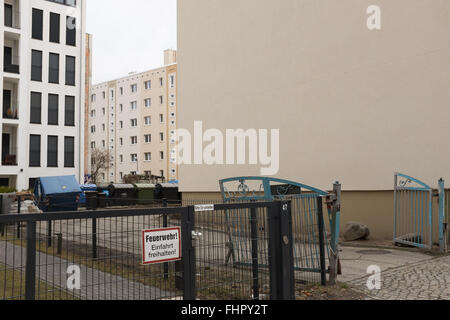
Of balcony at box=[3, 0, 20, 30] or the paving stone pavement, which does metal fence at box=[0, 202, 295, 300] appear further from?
balcony at box=[3, 0, 20, 30]

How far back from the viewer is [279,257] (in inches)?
205

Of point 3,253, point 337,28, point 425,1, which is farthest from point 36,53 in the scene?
point 3,253

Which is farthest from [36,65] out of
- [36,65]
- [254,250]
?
[254,250]

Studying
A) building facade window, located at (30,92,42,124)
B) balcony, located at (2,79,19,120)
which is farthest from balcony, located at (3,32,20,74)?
building facade window, located at (30,92,42,124)

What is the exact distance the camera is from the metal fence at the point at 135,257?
11.5 ft

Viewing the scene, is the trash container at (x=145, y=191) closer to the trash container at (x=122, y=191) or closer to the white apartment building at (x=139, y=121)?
the trash container at (x=122, y=191)

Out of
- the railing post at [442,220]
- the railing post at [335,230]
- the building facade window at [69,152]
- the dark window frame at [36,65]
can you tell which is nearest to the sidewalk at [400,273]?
the railing post at [335,230]

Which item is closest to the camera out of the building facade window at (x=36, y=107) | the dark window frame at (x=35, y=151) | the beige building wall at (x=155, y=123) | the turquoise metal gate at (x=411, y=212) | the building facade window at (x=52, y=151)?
the turquoise metal gate at (x=411, y=212)

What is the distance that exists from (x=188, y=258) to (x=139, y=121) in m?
61.3

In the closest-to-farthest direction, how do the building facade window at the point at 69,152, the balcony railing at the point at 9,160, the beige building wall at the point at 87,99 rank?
the balcony railing at the point at 9,160 < the building facade window at the point at 69,152 < the beige building wall at the point at 87,99

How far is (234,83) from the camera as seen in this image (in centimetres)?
1692

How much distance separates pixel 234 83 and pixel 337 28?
14.8ft

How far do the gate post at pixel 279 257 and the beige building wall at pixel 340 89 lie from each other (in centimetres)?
798

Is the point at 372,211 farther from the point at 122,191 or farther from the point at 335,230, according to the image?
the point at 122,191
